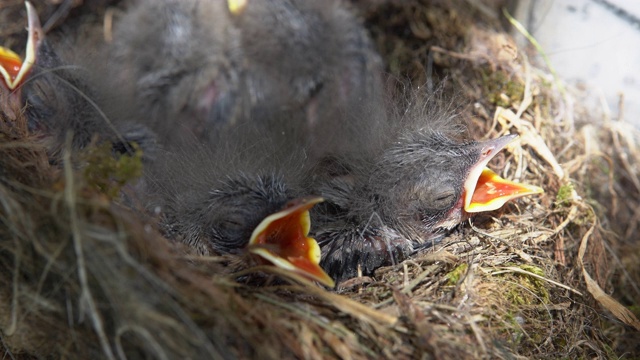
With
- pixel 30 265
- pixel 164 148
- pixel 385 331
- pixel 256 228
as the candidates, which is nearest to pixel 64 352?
pixel 30 265

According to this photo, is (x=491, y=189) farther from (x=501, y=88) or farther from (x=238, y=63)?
(x=238, y=63)

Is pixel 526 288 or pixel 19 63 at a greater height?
pixel 19 63

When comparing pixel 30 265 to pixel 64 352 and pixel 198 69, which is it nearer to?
pixel 64 352

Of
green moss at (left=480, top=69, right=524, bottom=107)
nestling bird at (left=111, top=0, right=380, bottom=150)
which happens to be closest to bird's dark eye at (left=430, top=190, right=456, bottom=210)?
green moss at (left=480, top=69, right=524, bottom=107)

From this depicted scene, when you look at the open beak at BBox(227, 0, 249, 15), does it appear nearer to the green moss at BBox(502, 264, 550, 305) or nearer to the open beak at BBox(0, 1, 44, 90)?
the open beak at BBox(0, 1, 44, 90)

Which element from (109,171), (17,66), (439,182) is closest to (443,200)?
(439,182)

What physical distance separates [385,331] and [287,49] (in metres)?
1.21

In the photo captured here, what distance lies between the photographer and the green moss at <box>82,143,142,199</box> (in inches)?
41.3

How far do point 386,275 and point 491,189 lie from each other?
1.07ft

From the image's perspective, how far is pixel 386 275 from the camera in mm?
1298

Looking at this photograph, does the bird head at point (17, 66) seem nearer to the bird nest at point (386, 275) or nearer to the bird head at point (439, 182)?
the bird nest at point (386, 275)

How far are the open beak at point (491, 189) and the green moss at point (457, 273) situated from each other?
5.9 inches

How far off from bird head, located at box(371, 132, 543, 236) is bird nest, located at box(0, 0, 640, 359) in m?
0.08

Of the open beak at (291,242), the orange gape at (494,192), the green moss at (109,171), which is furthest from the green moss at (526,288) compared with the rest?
the green moss at (109,171)
